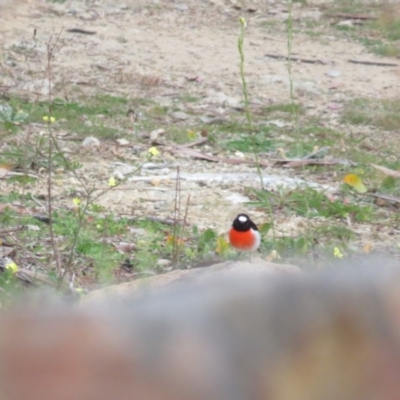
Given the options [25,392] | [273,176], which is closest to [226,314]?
[25,392]

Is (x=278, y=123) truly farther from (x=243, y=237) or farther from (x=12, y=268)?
(x=12, y=268)

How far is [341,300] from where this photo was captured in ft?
2.38

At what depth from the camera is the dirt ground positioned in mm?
5418

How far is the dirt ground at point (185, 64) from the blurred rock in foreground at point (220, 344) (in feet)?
13.7

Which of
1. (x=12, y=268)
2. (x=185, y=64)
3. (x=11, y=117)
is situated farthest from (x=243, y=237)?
(x=185, y=64)

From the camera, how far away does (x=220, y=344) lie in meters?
0.69

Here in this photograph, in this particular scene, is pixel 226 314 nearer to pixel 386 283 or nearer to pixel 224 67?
pixel 386 283

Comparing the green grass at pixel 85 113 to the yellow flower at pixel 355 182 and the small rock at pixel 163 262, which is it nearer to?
the yellow flower at pixel 355 182

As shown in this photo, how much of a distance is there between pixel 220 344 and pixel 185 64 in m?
7.45

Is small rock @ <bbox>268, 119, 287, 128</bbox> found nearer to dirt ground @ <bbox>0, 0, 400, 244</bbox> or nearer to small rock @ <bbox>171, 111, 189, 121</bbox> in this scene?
dirt ground @ <bbox>0, 0, 400, 244</bbox>

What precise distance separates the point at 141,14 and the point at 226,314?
8.94 meters

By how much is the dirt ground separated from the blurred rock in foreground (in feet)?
13.7

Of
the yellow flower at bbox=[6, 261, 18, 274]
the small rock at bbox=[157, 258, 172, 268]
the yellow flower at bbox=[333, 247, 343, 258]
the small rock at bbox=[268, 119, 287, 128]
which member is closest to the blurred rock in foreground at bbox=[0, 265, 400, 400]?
the yellow flower at bbox=[6, 261, 18, 274]

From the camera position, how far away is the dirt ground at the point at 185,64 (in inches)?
213
